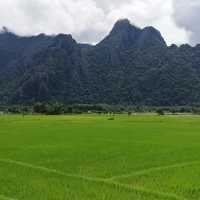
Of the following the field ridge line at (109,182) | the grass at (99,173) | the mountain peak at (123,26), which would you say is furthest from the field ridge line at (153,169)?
the mountain peak at (123,26)

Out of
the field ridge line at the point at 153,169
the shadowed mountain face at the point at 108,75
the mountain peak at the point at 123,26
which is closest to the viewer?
the field ridge line at the point at 153,169

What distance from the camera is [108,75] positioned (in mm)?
152875

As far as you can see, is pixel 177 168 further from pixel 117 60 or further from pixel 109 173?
pixel 117 60

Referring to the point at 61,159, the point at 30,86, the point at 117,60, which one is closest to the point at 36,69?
the point at 30,86

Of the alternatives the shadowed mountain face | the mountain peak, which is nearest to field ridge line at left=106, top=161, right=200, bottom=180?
the shadowed mountain face

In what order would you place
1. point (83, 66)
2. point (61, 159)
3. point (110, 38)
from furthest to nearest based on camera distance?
1. point (110, 38)
2. point (83, 66)
3. point (61, 159)

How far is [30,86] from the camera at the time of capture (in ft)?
454

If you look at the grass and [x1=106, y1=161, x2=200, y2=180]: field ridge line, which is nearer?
the grass

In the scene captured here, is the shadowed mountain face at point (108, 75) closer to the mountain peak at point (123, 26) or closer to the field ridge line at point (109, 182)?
the mountain peak at point (123, 26)

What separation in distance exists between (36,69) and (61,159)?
13012 centimetres

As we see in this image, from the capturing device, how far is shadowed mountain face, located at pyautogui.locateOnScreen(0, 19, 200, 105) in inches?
5497

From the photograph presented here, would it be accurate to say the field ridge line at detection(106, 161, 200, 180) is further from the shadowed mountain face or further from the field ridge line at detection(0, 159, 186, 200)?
the shadowed mountain face

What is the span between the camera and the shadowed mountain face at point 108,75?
13962cm

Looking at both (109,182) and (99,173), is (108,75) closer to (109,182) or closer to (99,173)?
(99,173)
